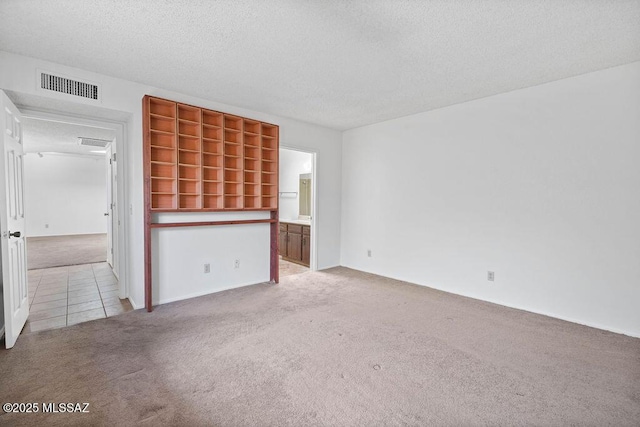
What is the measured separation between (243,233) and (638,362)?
13.4 feet

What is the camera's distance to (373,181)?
4977 mm

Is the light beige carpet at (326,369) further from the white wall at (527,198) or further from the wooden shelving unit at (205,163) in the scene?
the wooden shelving unit at (205,163)

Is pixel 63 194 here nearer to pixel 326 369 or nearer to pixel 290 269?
pixel 290 269

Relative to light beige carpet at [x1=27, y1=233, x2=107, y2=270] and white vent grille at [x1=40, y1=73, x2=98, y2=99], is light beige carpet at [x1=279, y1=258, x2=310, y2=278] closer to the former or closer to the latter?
white vent grille at [x1=40, y1=73, x2=98, y2=99]

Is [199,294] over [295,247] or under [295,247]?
under

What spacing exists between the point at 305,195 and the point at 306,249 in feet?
4.82

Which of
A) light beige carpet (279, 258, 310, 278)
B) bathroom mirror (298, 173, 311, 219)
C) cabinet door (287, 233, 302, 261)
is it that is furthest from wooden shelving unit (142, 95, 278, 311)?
bathroom mirror (298, 173, 311, 219)

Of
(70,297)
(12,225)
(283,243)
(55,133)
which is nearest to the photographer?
(12,225)

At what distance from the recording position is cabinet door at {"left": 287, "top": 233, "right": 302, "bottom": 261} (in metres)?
5.65

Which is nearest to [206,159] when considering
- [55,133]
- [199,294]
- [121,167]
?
[121,167]

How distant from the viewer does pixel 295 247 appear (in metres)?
5.77

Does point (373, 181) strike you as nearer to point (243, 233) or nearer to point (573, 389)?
point (243, 233)

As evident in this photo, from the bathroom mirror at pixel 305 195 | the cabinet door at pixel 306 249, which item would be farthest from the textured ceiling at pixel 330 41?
the bathroom mirror at pixel 305 195

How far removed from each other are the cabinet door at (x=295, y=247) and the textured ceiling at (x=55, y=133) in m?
3.38
